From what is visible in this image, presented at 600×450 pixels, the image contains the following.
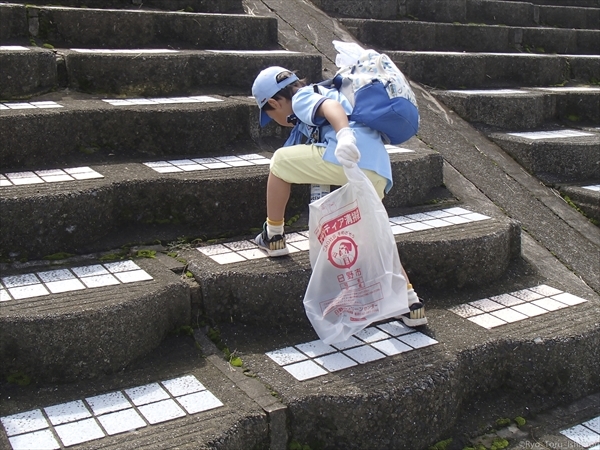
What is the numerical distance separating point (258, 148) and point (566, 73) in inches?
155

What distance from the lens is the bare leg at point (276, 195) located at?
3370 mm

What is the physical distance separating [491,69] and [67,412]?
5.17m

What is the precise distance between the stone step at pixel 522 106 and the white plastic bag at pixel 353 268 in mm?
2881

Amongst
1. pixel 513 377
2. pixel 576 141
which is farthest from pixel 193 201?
pixel 576 141

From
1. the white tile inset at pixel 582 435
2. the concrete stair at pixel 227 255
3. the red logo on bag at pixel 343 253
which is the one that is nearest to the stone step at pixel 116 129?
the concrete stair at pixel 227 255

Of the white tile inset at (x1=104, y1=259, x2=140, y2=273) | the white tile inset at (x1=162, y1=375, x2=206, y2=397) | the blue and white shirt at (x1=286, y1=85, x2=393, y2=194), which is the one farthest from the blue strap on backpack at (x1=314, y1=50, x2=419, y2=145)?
the white tile inset at (x1=162, y1=375, x2=206, y2=397)

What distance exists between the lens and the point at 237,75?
5125 millimetres

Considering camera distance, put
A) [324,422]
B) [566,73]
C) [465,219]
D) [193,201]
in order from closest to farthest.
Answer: [324,422] < [193,201] < [465,219] < [566,73]

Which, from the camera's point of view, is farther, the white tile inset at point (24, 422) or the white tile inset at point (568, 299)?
the white tile inset at point (568, 299)

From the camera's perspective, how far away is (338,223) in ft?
9.84

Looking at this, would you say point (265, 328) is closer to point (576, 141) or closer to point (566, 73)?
point (576, 141)

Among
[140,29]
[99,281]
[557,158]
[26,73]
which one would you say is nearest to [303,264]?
[99,281]

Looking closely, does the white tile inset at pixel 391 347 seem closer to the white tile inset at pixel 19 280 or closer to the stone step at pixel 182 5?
the white tile inset at pixel 19 280

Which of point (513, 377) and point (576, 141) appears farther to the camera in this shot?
point (576, 141)
